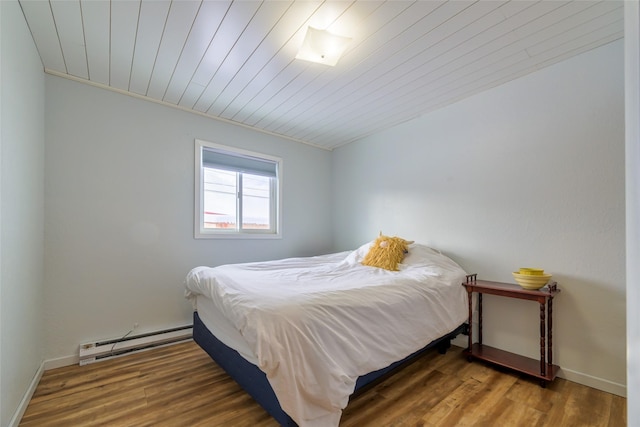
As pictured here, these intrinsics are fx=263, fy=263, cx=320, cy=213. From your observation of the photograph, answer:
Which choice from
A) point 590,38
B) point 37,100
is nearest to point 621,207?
point 590,38

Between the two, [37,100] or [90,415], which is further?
[37,100]

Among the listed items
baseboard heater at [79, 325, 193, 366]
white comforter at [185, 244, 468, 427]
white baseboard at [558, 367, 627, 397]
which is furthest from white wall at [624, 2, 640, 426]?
baseboard heater at [79, 325, 193, 366]

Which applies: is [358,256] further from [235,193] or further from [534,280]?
[235,193]

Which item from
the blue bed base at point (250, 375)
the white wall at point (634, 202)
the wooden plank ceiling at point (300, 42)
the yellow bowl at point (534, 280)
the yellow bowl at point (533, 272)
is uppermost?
the wooden plank ceiling at point (300, 42)

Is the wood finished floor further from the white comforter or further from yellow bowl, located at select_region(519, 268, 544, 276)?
yellow bowl, located at select_region(519, 268, 544, 276)

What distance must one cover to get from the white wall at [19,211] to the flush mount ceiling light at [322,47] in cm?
154

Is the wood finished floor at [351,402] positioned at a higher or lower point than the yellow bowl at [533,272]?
lower

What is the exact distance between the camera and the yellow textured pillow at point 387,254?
249 cm

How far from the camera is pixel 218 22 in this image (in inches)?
63.4

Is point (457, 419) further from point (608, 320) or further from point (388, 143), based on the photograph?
point (388, 143)

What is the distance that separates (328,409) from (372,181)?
2679 millimetres

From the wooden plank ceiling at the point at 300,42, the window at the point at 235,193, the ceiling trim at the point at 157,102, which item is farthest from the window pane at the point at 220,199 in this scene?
the wooden plank ceiling at the point at 300,42

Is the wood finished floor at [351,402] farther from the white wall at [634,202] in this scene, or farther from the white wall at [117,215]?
the white wall at [634,202]

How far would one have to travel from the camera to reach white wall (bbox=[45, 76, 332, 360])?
2160 millimetres
